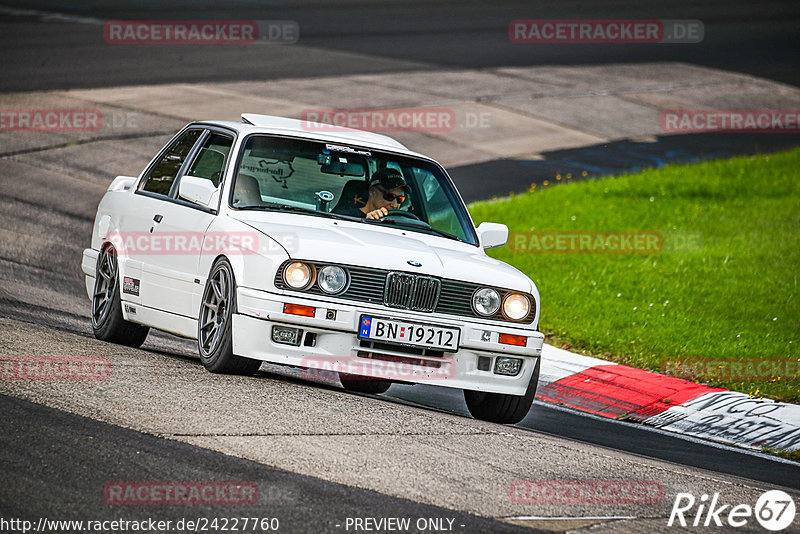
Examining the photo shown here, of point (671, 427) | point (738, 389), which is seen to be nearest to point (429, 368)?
point (671, 427)

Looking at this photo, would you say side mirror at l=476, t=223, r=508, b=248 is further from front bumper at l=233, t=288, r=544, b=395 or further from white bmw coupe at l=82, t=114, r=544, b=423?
front bumper at l=233, t=288, r=544, b=395

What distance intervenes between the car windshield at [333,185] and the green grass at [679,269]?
9.56 feet

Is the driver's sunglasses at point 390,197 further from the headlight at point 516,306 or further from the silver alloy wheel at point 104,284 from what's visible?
the silver alloy wheel at point 104,284

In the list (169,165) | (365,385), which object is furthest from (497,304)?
(169,165)

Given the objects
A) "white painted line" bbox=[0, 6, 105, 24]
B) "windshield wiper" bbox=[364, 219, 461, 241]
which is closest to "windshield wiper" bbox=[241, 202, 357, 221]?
"windshield wiper" bbox=[364, 219, 461, 241]

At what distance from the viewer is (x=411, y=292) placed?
739 centimetres

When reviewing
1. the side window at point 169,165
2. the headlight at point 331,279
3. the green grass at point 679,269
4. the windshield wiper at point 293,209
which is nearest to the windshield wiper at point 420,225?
the windshield wiper at point 293,209

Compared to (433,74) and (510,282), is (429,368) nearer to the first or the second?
(510,282)

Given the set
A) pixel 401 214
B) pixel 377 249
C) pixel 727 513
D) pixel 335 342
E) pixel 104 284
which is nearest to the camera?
pixel 727 513

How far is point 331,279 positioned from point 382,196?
1261 mm

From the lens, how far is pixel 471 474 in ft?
20.1

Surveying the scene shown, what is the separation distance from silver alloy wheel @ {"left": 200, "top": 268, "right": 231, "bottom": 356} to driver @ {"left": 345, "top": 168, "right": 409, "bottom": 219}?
1102mm

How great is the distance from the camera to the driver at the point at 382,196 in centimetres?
834

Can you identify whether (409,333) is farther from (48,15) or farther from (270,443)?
(48,15)
